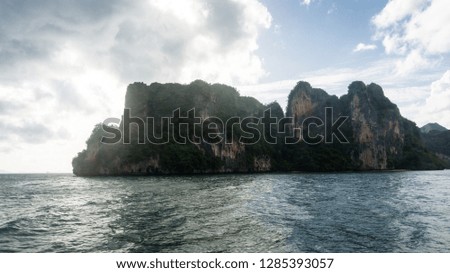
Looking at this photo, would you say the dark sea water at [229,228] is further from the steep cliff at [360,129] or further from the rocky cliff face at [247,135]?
the steep cliff at [360,129]

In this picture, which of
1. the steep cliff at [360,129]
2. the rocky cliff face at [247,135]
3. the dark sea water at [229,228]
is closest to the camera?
the dark sea water at [229,228]

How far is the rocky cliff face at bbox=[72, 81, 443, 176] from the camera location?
11838cm

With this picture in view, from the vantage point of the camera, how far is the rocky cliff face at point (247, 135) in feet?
388

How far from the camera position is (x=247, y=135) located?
154 meters

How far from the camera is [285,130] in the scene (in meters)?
178

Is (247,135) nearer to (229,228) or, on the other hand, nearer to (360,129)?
(360,129)

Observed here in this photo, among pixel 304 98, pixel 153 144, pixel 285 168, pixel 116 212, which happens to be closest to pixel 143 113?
pixel 153 144

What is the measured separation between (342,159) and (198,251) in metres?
153

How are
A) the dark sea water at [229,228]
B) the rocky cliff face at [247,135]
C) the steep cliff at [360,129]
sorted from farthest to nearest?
the steep cliff at [360,129]
the rocky cliff face at [247,135]
the dark sea water at [229,228]

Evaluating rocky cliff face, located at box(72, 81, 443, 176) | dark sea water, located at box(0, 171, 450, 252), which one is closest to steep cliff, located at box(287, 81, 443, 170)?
rocky cliff face, located at box(72, 81, 443, 176)

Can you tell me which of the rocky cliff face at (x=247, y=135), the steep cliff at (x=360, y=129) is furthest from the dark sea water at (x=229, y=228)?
the steep cliff at (x=360, y=129)

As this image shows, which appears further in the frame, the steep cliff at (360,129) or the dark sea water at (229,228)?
the steep cliff at (360,129)

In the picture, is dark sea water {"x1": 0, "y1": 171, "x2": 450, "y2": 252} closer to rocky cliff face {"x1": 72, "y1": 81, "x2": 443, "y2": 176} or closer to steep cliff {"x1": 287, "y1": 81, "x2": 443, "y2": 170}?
rocky cliff face {"x1": 72, "y1": 81, "x2": 443, "y2": 176}

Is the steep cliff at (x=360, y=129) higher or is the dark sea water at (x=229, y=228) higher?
the steep cliff at (x=360, y=129)
